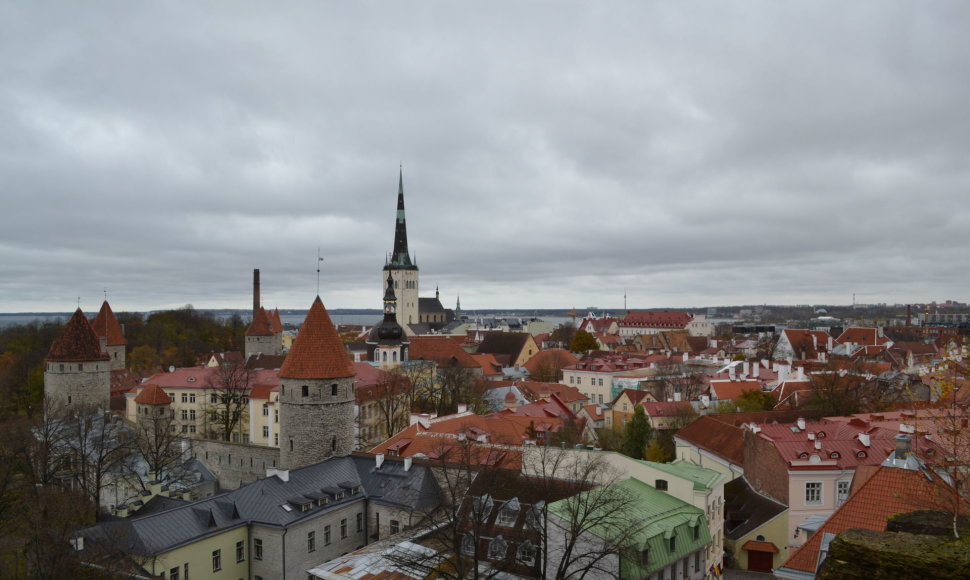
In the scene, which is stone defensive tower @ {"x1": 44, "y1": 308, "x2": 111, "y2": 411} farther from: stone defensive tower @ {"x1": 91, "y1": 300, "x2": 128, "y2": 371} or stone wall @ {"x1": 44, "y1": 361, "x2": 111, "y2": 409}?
stone defensive tower @ {"x1": 91, "y1": 300, "x2": 128, "y2": 371}

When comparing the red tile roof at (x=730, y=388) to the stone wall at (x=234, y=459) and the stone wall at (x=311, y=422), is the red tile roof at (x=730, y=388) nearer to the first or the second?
the stone wall at (x=311, y=422)

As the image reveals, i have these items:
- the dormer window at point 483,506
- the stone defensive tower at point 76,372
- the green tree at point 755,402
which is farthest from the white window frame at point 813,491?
the stone defensive tower at point 76,372

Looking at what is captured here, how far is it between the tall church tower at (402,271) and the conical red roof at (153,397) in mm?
66528

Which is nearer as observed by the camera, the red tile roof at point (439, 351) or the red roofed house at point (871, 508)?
the red roofed house at point (871, 508)

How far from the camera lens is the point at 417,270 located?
382 ft

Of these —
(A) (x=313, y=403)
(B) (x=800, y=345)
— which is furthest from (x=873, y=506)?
(B) (x=800, y=345)

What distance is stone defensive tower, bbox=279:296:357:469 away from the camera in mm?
30547

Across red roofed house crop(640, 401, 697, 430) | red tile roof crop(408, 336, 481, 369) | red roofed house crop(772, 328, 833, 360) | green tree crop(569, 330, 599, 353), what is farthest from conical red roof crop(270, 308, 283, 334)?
red roofed house crop(772, 328, 833, 360)

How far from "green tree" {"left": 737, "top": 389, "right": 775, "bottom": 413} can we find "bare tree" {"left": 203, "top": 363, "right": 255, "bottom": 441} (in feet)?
102

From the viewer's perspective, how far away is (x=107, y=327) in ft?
212

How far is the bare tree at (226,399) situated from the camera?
44.5 m

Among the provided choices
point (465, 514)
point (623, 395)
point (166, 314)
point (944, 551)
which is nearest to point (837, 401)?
point (623, 395)

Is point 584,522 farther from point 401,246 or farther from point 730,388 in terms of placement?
point 401,246

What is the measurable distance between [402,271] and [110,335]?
53544mm
